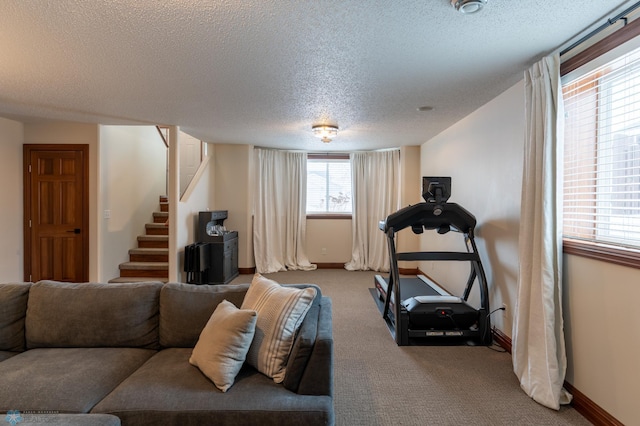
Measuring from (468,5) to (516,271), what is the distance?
217 cm

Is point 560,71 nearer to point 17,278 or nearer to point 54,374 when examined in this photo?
point 54,374

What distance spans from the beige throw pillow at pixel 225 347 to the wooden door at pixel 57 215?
3881 mm

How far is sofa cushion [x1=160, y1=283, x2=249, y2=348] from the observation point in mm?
1959

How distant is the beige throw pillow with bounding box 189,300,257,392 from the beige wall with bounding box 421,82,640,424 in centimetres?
204

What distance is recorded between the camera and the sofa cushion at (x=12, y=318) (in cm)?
192

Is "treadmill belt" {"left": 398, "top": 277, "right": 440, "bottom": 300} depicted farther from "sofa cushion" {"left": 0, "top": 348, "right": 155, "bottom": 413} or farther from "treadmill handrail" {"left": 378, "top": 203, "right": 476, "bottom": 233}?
"sofa cushion" {"left": 0, "top": 348, "right": 155, "bottom": 413}

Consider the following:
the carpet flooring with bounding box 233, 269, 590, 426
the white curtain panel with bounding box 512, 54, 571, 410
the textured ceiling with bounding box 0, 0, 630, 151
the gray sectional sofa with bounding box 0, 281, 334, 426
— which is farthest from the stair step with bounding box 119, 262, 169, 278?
the white curtain panel with bounding box 512, 54, 571, 410

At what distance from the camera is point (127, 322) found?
1.96 meters

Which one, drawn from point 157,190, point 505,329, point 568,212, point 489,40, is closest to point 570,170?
point 568,212

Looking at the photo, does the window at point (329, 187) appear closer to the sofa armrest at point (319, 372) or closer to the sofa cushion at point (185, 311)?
the sofa cushion at point (185, 311)

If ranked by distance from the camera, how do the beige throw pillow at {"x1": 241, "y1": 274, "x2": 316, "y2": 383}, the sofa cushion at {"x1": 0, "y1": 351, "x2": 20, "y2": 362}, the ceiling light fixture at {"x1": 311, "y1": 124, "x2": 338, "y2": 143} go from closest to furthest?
the beige throw pillow at {"x1": 241, "y1": 274, "x2": 316, "y2": 383} < the sofa cushion at {"x1": 0, "y1": 351, "x2": 20, "y2": 362} < the ceiling light fixture at {"x1": 311, "y1": 124, "x2": 338, "y2": 143}

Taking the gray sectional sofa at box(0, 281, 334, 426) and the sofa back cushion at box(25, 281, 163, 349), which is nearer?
the gray sectional sofa at box(0, 281, 334, 426)

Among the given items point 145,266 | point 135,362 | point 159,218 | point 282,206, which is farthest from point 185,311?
point 159,218
